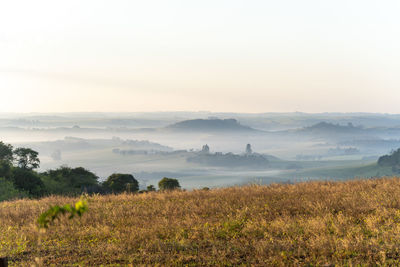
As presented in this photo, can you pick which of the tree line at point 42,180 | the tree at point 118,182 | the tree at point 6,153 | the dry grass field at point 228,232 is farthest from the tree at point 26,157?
the dry grass field at point 228,232

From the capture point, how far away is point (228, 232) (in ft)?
40.3

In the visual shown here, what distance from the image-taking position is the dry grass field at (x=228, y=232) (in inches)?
392

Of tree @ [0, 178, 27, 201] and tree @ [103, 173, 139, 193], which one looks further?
tree @ [103, 173, 139, 193]

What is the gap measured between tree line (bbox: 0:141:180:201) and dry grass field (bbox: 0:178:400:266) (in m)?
28.8

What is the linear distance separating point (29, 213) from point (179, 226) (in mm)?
8605

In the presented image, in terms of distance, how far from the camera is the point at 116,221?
48.5 feet

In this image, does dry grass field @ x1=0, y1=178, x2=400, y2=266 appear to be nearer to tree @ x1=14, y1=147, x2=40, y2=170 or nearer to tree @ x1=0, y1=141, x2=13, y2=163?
tree @ x1=0, y1=141, x2=13, y2=163

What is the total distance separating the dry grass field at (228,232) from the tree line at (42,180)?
94.4ft

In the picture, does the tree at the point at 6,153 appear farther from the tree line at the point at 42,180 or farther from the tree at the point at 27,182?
the tree at the point at 27,182

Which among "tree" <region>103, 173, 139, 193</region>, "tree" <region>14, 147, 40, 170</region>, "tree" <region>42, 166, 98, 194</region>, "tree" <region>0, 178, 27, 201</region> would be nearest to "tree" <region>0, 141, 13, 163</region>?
"tree" <region>14, 147, 40, 170</region>

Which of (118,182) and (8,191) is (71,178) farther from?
(8,191)

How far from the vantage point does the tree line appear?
50.4 m

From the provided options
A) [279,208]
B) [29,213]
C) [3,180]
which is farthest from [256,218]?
[3,180]

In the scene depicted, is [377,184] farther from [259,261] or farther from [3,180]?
[3,180]
